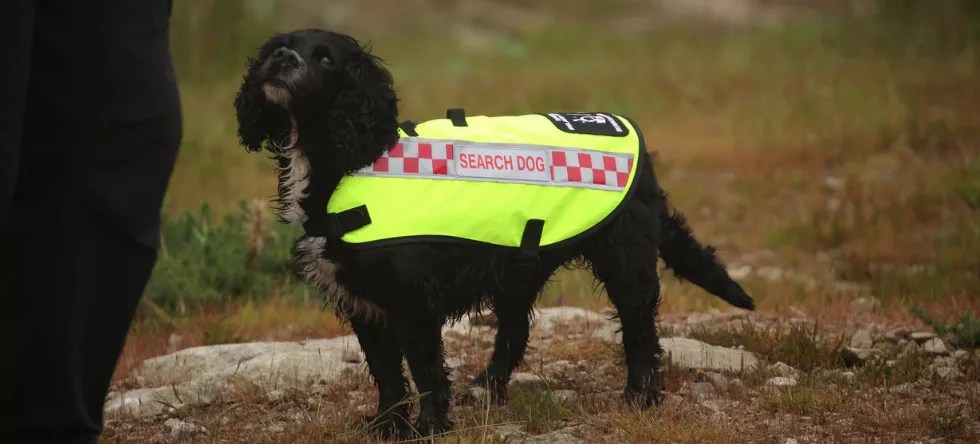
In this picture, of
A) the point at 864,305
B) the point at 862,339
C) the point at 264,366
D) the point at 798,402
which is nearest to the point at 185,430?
the point at 264,366

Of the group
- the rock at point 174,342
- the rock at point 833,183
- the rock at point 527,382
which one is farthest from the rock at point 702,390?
the rock at point 833,183

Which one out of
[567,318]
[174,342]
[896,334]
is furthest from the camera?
[174,342]

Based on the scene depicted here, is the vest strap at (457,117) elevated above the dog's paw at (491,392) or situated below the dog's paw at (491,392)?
above

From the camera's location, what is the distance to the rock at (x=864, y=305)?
666 cm

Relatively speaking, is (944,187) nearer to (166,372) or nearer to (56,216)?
(166,372)

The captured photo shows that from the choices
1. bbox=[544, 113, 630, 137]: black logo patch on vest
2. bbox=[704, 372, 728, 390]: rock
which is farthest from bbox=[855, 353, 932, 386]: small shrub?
bbox=[544, 113, 630, 137]: black logo patch on vest

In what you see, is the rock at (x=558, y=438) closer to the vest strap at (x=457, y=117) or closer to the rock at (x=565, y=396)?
the rock at (x=565, y=396)

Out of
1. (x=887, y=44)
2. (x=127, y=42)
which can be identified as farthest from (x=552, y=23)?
(x=127, y=42)

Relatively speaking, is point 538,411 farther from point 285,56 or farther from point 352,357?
point 285,56

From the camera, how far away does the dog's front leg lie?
14.1 ft

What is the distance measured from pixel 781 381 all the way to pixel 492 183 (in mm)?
1515

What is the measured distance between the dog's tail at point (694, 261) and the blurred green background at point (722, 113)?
1.50m

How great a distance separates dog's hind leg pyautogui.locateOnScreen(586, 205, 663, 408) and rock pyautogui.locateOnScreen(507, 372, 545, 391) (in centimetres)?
49

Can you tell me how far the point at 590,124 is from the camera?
4.74 m
